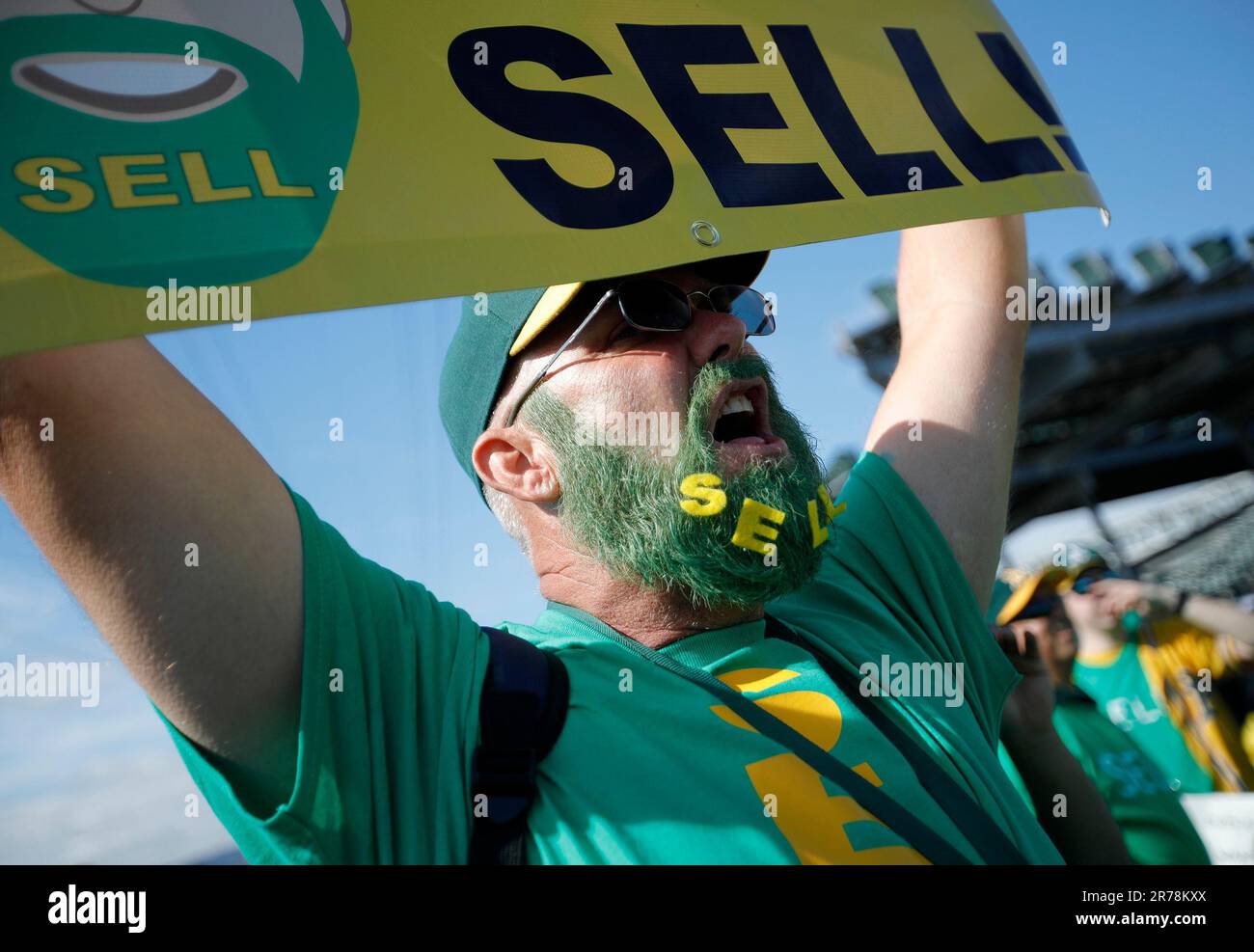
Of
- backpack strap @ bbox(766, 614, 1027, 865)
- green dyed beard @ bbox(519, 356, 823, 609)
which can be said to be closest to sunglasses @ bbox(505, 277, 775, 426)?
green dyed beard @ bbox(519, 356, 823, 609)

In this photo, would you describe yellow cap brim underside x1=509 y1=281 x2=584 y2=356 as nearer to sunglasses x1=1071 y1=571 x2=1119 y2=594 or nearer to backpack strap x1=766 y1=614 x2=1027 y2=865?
backpack strap x1=766 y1=614 x2=1027 y2=865

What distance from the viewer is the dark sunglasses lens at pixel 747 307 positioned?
1842 millimetres

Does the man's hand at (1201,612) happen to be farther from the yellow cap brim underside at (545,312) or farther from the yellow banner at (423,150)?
the yellow cap brim underside at (545,312)

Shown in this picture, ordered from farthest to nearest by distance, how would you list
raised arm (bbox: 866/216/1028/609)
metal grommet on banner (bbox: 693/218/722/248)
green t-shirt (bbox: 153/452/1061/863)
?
1. raised arm (bbox: 866/216/1028/609)
2. metal grommet on banner (bbox: 693/218/722/248)
3. green t-shirt (bbox: 153/452/1061/863)

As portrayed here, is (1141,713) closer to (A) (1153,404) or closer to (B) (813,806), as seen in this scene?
(B) (813,806)

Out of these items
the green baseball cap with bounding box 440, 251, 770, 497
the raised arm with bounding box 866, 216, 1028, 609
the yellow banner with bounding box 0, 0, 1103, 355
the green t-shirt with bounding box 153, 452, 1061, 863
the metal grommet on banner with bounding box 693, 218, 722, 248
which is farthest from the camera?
the raised arm with bounding box 866, 216, 1028, 609

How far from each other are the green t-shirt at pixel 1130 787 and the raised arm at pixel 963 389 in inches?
42.7

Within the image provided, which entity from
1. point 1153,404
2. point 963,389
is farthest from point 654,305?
point 1153,404

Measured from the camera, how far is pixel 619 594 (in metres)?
1.80

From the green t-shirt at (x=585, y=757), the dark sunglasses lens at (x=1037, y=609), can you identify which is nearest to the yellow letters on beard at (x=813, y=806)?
the green t-shirt at (x=585, y=757)

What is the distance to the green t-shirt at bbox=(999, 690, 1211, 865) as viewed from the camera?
2.78m

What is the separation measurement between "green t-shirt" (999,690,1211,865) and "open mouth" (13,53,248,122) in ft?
8.38

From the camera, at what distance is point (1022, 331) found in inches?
86.4
